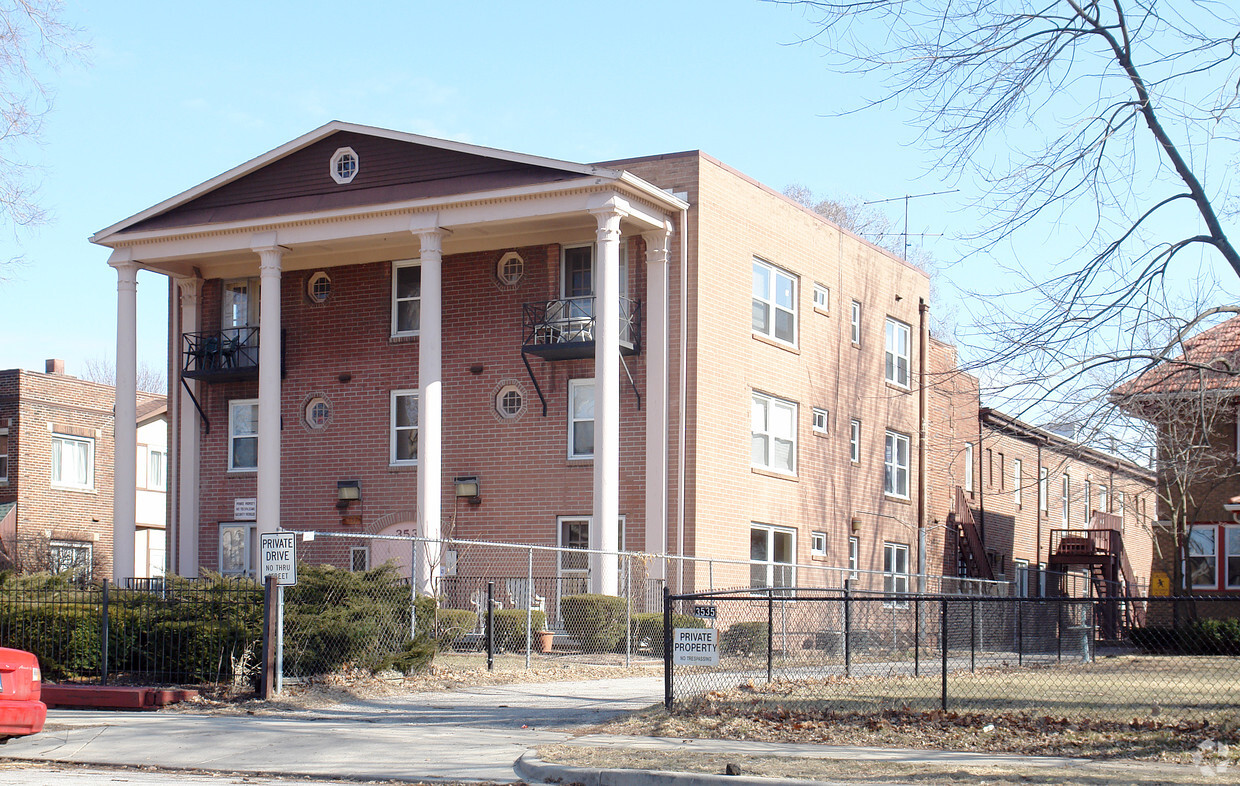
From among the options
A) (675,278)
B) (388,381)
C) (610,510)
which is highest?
(675,278)

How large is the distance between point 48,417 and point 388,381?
16.0 meters

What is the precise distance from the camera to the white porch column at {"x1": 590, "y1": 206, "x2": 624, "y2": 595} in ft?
83.8

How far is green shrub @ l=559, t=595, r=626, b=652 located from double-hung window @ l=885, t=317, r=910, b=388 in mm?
14325

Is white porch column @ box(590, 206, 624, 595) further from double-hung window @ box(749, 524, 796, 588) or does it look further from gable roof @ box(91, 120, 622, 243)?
double-hung window @ box(749, 524, 796, 588)

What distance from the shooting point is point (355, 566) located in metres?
30.8

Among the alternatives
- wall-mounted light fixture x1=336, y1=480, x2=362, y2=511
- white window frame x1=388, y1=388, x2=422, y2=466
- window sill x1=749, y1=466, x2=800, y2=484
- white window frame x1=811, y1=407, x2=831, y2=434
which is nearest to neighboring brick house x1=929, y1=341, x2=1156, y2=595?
white window frame x1=811, y1=407, x2=831, y2=434

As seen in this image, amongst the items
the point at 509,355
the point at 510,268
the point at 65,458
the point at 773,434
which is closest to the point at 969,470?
the point at 773,434

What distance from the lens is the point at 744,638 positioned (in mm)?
23781

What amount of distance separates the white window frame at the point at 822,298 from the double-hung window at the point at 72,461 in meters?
24.0

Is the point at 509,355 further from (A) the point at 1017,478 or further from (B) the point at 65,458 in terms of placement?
(A) the point at 1017,478

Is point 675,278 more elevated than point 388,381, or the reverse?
point 675,278

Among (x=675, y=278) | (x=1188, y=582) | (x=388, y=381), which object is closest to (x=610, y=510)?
(x=675, y=278)

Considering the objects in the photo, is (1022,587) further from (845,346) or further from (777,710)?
(777,710)

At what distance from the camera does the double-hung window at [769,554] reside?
96.2 ft
